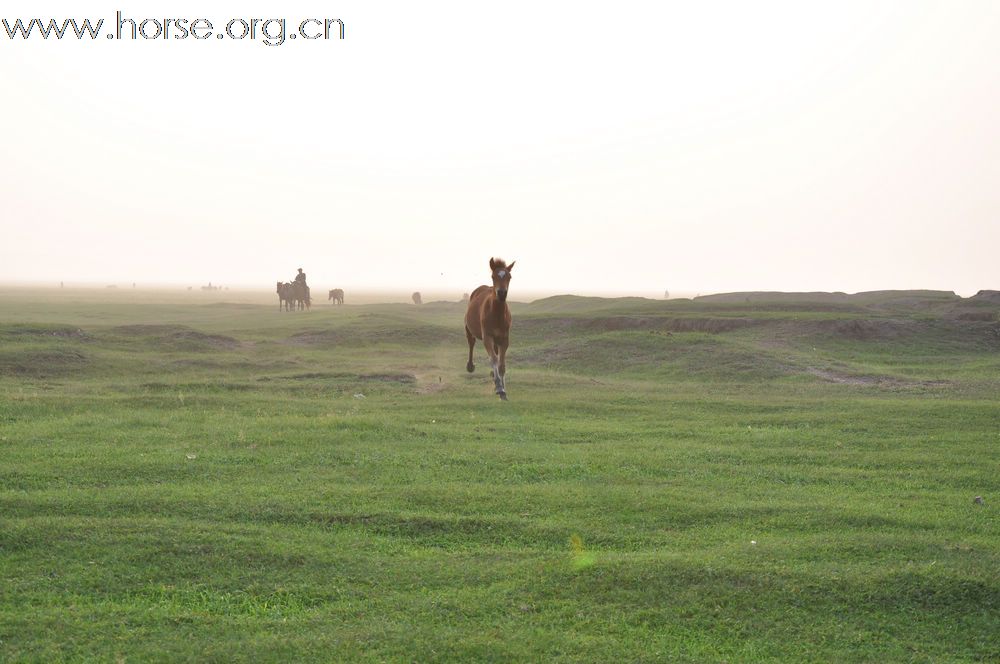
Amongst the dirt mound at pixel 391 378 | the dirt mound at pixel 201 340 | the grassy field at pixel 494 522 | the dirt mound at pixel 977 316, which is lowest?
the grassy field at pixel 494 522

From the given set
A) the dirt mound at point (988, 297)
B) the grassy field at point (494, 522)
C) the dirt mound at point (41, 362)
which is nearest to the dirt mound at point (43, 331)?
the dirt mound at point (41, 362)

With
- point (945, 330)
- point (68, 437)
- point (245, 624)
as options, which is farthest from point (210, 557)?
point (945, 330)

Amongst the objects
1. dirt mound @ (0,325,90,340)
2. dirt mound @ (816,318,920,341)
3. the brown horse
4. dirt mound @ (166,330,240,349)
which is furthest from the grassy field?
dirt mound @ (816,318,920,341)

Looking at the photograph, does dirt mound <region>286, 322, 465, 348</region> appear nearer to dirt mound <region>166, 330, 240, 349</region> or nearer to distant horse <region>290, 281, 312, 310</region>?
dirt mound <region>166, 330, 240, 349</region>

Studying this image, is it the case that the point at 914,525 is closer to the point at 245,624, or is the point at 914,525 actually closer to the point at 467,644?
the point at 467,644

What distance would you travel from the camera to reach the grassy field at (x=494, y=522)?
743cm

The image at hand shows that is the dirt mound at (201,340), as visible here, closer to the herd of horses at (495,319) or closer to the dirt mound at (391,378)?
the dirt mound at (391,378)

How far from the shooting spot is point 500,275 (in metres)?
21.1

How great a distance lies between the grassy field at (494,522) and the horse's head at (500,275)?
9.59 feet

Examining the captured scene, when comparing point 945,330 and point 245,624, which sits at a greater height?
point 945,330

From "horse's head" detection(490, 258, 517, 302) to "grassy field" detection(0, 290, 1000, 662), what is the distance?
2.92 m

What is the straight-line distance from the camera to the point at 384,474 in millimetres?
12812

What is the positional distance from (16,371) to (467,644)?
74.1 feet

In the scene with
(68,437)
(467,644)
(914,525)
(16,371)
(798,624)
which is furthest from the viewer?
(16,371)
